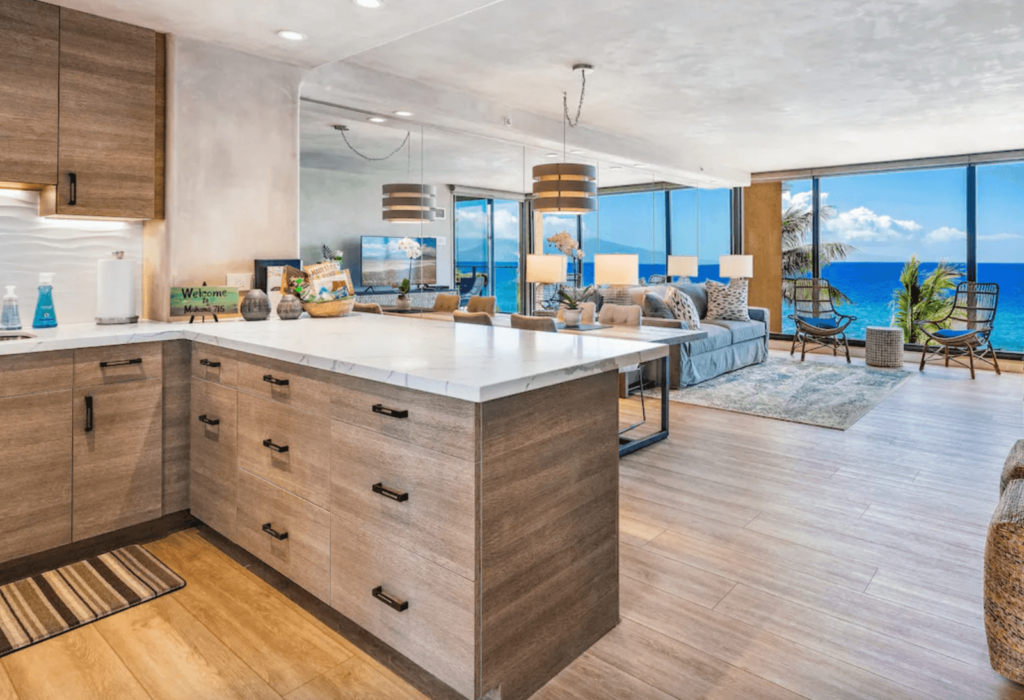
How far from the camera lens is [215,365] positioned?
8.21ft

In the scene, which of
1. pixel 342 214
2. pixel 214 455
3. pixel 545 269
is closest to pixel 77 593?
pixel 214 455

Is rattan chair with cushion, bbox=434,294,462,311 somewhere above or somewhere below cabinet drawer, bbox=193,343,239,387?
above

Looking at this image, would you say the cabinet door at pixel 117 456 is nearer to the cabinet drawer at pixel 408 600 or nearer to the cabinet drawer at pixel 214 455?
the cabinet drawer at pixel 214 455

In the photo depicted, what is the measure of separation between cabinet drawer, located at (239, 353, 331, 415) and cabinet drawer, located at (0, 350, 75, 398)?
0.66 metres

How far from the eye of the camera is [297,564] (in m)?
2.10

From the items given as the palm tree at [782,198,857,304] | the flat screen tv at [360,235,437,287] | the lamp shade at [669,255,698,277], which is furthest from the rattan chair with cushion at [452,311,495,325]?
the palm tree at [782,198,857,304]

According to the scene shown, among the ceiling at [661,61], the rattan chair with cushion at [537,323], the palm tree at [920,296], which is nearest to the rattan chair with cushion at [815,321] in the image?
the palm tree at [920,296]

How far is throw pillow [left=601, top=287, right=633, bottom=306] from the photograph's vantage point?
22.5ft

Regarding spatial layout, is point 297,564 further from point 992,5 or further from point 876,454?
point 992,5

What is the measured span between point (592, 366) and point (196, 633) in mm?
1494

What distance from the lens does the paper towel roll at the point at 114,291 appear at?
9.44 feet

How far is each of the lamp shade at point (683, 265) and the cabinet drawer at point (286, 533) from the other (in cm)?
729

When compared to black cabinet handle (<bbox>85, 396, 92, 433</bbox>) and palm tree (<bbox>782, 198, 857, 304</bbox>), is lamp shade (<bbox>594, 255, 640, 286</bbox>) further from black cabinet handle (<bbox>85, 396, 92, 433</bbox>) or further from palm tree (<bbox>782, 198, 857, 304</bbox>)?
palm tree (<bbox>782, 198, 857, 304</bbox>)

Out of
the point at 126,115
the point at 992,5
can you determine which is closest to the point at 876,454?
the point at 992,5
